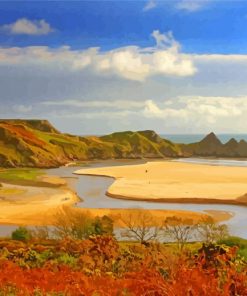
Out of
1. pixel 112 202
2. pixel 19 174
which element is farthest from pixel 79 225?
pixel 112 202

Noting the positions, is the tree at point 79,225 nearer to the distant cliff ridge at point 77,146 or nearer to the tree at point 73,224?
the tree at point 73,224

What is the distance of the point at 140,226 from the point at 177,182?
939cm

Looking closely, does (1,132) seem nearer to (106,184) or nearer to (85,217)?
(85,217)

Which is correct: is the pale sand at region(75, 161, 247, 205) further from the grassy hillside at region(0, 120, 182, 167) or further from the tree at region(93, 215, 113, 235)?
the tree at region(93, 215, 113, 235)

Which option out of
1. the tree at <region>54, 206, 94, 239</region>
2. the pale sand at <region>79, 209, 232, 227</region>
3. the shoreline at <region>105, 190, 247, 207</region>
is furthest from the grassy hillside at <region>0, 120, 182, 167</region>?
the tree at <region>54, 206, 94, 239</region>

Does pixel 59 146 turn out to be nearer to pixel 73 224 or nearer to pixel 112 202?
pixel 112 202

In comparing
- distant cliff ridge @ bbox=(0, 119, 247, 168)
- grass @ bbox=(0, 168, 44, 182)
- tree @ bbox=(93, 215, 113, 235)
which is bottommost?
tree @ bbox=(93, 215, 113, 235)

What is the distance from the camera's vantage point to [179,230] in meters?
15.7

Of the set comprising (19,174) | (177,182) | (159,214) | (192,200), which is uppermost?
(19,174)

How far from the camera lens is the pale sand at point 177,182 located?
2159cm

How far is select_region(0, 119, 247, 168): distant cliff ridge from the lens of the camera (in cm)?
1959

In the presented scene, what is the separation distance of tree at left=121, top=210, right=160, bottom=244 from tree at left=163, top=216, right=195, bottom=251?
352 millimetres

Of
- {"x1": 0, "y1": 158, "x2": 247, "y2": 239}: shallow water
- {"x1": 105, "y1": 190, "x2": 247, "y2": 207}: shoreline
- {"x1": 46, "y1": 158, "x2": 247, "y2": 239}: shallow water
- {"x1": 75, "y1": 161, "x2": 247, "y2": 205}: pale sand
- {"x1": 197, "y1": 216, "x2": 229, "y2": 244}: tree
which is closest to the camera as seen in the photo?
{"x1": 197, "y1": 216, "x2": 229, "y2": 244}: tree

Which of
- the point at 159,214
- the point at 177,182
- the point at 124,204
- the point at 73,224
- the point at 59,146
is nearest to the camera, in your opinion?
the point at 73,224
